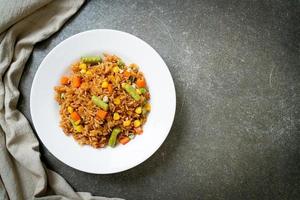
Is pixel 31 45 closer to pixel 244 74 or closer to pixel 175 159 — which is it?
pixel 175 159

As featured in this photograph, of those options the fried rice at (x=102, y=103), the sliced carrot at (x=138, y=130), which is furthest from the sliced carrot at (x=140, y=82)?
the sliced carrot at (x=138, y=130)

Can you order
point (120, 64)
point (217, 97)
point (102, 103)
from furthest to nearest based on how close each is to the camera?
point (217, 97), point (120, 64), point (102, 103)

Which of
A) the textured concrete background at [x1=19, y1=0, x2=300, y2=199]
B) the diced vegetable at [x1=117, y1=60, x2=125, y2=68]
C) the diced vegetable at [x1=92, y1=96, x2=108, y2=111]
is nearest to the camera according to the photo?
the diced vegetable at [x1=92, y1=96, x2=108, y2=111]

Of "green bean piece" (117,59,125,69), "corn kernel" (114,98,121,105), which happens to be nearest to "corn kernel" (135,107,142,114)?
"corn kernel" (114,98,121,105)

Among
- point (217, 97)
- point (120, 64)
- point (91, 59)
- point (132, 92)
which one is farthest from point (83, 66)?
point (217, 97)

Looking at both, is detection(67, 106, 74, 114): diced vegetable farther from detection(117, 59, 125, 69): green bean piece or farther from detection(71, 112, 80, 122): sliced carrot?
detection(117, 59, 125, 69): green bean piece

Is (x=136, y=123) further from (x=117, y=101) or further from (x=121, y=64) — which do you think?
(x=121, y=64)

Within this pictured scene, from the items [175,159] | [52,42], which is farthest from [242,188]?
[52,42]
